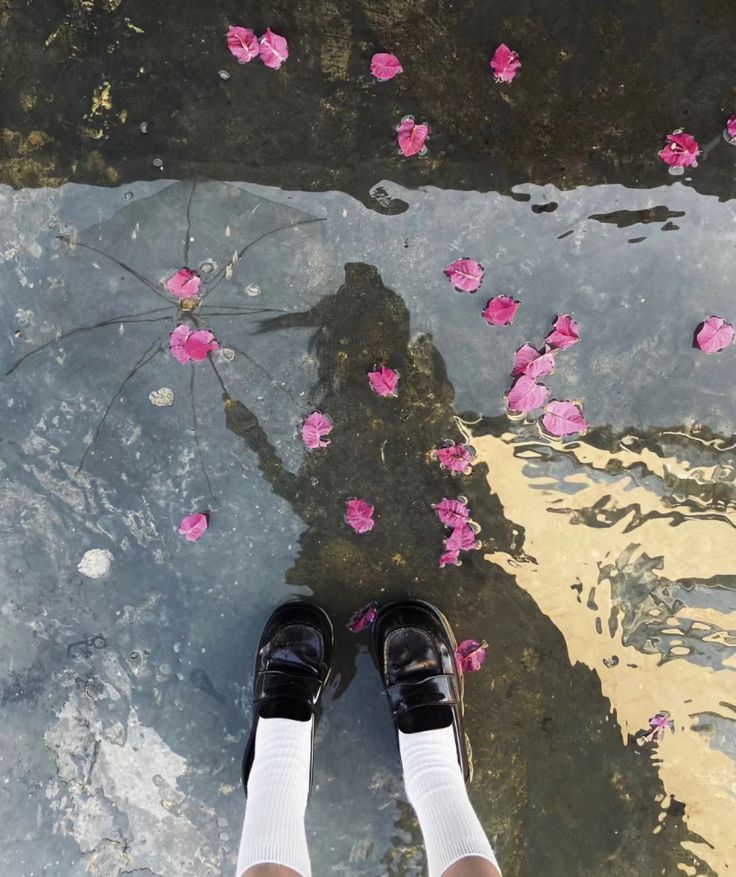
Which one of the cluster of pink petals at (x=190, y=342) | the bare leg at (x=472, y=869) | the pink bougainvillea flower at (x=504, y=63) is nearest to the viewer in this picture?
the bare leg at (x=472, y=869)

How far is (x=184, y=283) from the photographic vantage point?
2439mm

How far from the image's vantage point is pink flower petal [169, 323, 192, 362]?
8.09 feet

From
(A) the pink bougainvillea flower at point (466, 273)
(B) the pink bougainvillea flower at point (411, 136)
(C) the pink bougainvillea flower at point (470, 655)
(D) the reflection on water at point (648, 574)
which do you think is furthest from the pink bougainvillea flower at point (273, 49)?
(C) the pink bougainvillea flower at point (470, 655)

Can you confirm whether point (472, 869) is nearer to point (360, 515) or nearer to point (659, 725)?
point (659, 725)

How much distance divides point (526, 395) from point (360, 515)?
82cm

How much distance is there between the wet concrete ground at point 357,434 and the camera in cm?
242

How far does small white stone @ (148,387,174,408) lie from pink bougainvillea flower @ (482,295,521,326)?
1299mm

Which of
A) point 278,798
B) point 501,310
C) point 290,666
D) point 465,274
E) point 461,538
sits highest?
point 465,274

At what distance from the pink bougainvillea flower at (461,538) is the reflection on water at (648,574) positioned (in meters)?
0.15

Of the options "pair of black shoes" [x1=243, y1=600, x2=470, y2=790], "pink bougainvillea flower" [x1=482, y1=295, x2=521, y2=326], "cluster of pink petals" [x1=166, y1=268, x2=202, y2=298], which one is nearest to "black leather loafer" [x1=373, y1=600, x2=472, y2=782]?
"pair of black shoes" [x1=243, y1=600, x2=470, y2=790]

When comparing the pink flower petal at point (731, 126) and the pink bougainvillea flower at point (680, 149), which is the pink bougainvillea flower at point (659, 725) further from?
the pink flower petal at point (731, 126)

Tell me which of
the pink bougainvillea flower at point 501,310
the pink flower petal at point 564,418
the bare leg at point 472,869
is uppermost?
the pink bougainvillea flower at point 501,310

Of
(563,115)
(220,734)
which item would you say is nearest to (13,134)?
(563,115)

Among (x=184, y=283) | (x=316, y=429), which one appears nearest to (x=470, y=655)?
(x=316, y=429)
